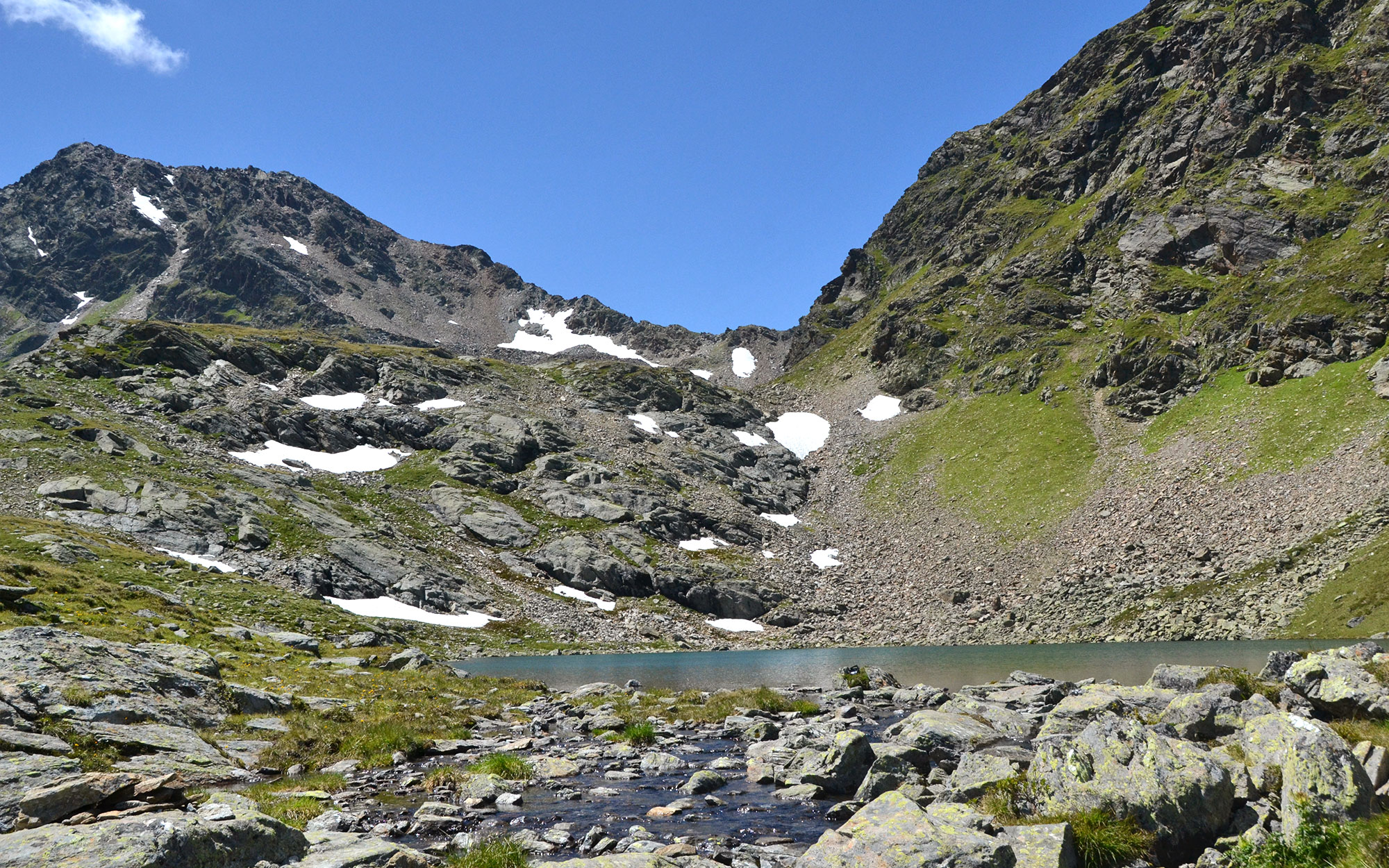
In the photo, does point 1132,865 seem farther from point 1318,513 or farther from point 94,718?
point 1318,513

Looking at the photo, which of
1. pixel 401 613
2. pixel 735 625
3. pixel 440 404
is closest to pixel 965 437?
pixel 735 625

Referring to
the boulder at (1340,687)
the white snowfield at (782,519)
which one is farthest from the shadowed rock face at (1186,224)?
the boulder at (1340,687)

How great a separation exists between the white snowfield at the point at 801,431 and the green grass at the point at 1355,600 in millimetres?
107237

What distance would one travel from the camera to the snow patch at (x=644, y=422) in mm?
166625

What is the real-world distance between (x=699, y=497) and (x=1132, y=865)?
128824 millimetres

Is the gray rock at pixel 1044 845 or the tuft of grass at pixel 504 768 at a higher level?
the gray rock at pixel 1044 845

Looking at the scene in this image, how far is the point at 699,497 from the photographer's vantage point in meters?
138

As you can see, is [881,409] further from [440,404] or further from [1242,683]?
[1242,683]

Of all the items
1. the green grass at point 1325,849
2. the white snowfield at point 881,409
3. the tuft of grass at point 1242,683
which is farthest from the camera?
the white snowfield at point 881,409

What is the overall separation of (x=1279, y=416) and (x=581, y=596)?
100950 millimetres

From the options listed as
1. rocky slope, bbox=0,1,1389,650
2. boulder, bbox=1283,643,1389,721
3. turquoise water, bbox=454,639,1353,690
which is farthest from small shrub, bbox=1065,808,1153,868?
rocky slope, bbox=0,1,1389,650

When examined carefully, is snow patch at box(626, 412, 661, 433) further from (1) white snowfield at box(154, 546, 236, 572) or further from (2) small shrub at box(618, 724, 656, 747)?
(2) small shrub at box(618, 724, 656, 747)

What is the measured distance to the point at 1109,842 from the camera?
975 cm

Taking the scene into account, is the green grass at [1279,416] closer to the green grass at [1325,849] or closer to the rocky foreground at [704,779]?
the rocky foreground at [704,779]
